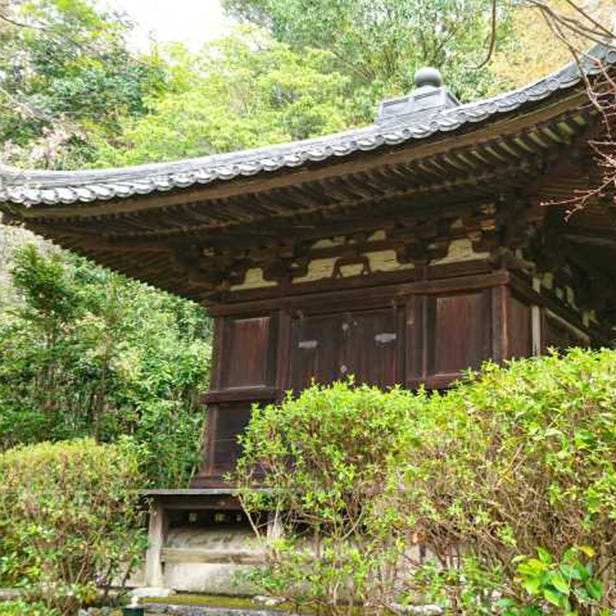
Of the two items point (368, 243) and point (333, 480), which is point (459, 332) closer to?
point (368, 243)

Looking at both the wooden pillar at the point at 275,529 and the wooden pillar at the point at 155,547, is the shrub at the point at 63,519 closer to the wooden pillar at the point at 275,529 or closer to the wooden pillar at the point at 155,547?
the wooden pillar at the point at 155,547

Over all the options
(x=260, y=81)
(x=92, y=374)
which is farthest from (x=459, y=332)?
(x=260, y=81)

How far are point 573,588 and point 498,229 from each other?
14.8 feet

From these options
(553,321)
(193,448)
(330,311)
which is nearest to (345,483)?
(330,311)

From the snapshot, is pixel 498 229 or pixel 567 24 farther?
pixel 498 229

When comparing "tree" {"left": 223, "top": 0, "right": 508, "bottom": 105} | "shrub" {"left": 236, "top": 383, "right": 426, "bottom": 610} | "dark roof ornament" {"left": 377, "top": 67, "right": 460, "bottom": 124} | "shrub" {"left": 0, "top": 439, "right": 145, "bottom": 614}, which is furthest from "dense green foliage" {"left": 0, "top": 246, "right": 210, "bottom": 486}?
"tree" {"left": 223, "top": 0, "right": 508, "bottom": 105}

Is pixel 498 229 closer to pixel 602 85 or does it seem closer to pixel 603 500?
pixel 602 85

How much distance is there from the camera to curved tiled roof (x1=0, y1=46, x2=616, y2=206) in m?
5.68

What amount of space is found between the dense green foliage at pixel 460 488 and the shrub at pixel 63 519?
5.35ft

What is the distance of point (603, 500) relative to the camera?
3299 millimetres

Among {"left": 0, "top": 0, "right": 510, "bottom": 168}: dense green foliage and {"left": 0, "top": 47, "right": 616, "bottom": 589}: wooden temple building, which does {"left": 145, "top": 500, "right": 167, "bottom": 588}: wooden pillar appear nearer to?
{"left": 0, "top": 47, "right": 616, "bottom": 589}: wooden temple building

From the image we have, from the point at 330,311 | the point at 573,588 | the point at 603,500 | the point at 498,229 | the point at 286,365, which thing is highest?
the point at 498,229

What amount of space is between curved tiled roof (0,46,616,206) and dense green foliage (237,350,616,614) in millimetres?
1657

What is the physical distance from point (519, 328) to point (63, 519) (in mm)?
4493
